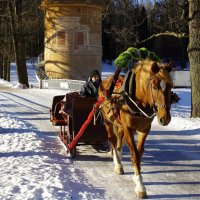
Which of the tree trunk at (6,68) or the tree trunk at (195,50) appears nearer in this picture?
the tree trunk at (195,50)

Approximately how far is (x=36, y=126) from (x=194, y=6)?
6.98 meters

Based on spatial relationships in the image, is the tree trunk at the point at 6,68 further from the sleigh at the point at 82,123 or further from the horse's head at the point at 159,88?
the horse's head at the point at 159,88

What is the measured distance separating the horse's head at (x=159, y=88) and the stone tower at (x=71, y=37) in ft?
107

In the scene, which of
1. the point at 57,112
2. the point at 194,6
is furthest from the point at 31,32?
the point at 57,112

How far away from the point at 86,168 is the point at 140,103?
2.18 metres

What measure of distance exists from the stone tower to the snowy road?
2678cm

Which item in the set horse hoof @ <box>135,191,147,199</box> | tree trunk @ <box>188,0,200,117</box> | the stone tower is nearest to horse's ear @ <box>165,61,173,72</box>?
horse hoof @ <box>135,191,147,199</box>

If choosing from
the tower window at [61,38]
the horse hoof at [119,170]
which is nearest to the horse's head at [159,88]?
the horse hoof at [119,170]

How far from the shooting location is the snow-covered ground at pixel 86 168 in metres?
6.64

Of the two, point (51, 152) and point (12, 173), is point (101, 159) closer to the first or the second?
point (51, 152)

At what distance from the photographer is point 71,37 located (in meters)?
39.1

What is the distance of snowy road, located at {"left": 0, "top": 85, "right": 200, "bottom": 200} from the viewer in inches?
261

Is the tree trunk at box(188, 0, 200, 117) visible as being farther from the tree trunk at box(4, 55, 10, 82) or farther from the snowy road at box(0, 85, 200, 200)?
the tree trunk at box(4, 55, 10, 82)

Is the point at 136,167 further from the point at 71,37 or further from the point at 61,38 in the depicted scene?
the point at 61,38
